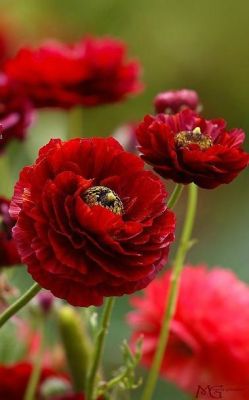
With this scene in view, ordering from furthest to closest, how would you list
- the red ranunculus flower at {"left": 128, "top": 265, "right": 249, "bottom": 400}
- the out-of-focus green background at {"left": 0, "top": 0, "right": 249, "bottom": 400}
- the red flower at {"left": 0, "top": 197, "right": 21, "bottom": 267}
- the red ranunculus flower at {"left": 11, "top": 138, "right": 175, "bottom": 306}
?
1. the out-of-focus green background at {"left": 0, "top": 0, "right": 249, "bottom": 400}
2. the red ranunculus flower at {"left": 128, "top": 265, "right": 249, "bottom": 400}
3. the red flower at {"left": 0, "top": 197, "right": 21, "bottom": 267}
4. the red ranunculus flower at {"left": 11, "top": 138, "right": 175, "bottom": 306}

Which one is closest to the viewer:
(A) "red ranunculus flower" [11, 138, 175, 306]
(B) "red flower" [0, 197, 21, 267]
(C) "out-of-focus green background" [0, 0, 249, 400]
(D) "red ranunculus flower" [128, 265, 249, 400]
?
(A) "red ranunculus flower" [11, 138, 175, 306]

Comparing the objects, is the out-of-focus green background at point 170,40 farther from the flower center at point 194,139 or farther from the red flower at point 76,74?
the flower center at point 194,139

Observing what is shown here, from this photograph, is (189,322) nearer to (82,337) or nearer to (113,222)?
(82,337)

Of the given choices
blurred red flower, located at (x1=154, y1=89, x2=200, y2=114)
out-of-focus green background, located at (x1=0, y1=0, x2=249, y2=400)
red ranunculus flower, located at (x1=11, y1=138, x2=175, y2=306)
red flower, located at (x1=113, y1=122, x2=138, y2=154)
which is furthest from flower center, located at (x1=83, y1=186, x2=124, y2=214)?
out-of-focus green background, located at (x1=0, y1=0, x2=249, y2=400)

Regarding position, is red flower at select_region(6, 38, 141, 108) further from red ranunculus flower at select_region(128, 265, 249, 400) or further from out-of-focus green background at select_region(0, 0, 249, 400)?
out-of-focus green background at select_region(0, 0, 249, 400)

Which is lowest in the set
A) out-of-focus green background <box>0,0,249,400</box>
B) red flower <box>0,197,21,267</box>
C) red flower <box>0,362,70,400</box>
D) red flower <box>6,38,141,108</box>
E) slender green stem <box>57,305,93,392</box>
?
red flower <box>0,362,70,400</box>

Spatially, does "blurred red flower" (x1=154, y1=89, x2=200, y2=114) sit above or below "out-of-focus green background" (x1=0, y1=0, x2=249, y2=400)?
below

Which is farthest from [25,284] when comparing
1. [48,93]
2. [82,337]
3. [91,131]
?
[91,131]
